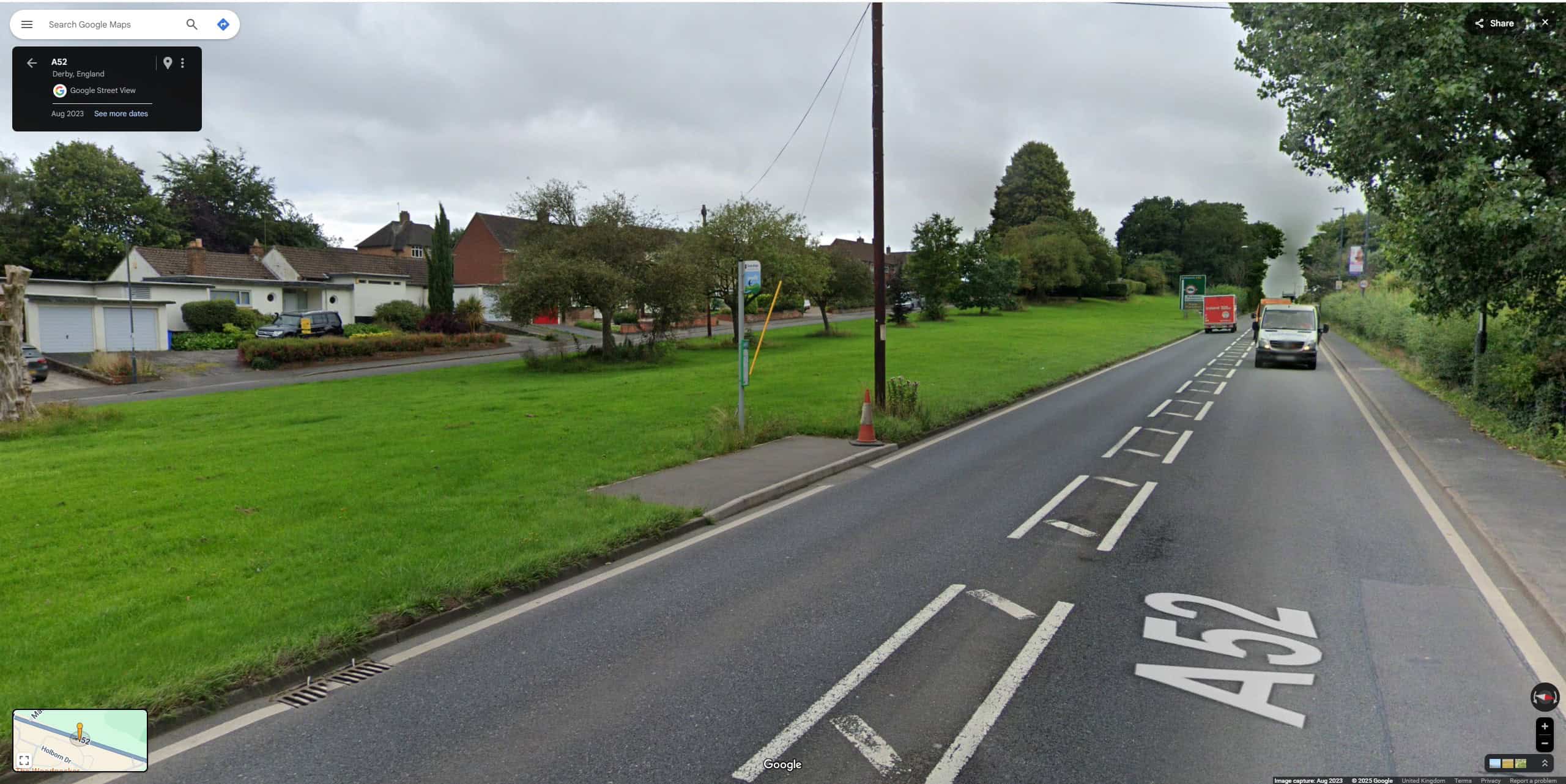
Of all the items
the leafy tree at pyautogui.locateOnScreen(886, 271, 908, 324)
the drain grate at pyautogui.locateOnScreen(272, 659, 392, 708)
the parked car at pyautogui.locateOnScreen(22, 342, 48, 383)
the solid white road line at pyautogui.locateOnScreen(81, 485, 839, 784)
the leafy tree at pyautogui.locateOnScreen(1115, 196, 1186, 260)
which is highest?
the leafy tree at pyautogui.locateOnScreen(1115, 196, 1186, 260)

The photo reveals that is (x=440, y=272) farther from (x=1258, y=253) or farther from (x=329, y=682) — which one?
(x=1258, y=253)

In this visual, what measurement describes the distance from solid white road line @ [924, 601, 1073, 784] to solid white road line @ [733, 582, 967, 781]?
0.69 meters

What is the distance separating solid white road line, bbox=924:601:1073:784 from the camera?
149 inches

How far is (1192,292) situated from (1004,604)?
8428cm

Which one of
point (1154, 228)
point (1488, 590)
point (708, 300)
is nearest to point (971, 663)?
point (1488, 590)

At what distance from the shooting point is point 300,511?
28.0 feet

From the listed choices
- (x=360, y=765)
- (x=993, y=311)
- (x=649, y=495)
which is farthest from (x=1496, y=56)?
(x=993, y=311)

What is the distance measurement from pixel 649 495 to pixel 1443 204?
10910 mm

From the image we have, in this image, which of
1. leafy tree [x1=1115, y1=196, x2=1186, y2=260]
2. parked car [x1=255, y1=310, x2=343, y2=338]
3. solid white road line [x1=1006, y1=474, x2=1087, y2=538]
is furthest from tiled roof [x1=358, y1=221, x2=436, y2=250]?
leafy tree [x1=1115, y1=196, x2=1186, y2=260]

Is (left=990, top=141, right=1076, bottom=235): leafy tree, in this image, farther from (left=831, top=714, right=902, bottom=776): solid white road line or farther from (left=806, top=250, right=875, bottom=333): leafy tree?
(left=831, top=714, right=902, bottom=776): solid white road line

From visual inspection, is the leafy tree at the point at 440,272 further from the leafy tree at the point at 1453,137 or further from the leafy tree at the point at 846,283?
the leafy tree at the point at 1453,137

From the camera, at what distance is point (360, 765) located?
12.7 feet

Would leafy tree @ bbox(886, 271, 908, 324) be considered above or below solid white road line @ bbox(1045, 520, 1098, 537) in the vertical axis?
above

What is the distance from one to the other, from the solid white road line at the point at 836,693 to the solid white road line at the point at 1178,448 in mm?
6798
